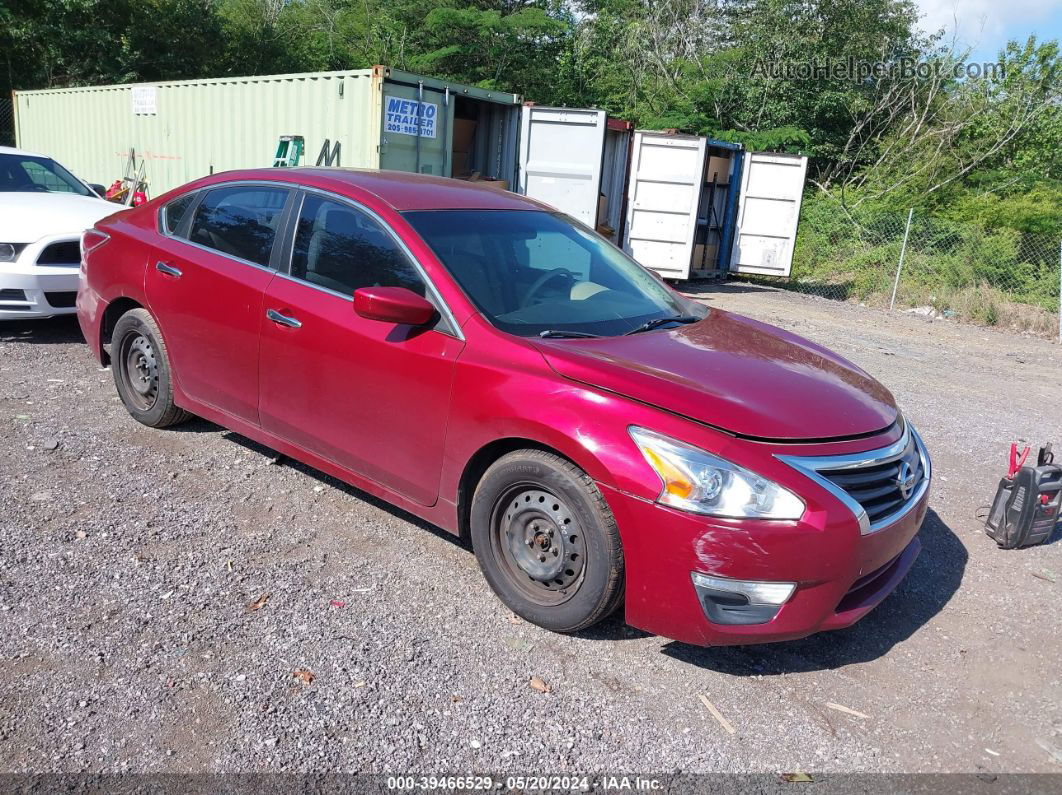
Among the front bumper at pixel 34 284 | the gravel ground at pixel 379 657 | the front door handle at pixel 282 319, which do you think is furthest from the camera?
the front bumper at pixel 34 284

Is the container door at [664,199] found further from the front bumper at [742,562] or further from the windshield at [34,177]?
the front bumper at [742,562]

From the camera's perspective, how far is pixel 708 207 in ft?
49.7

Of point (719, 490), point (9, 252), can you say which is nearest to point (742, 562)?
point (719, 490)

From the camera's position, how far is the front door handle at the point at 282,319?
13.2ft

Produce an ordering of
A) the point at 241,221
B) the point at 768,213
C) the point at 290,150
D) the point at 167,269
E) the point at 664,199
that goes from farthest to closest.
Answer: the point at 768,213
the point at 664,199
the point at 290,150
the point at 167,269
the point at 241,221

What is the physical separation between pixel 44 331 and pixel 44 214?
1.10 metres

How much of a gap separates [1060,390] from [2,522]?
9.50 metres

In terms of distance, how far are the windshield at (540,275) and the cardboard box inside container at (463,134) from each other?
878cm

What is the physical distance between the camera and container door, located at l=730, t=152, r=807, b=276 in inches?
572

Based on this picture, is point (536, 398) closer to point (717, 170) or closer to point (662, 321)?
point (662, 321)

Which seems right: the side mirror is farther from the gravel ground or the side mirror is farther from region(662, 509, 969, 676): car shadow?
region(662, 509, 969, 676): car shadow

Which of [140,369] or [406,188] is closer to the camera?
[406,188]

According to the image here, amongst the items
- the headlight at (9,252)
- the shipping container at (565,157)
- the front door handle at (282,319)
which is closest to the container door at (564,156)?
the shipping container at (565,157)

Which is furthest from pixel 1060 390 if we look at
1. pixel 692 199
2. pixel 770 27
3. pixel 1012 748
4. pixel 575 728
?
pixel 770 27
